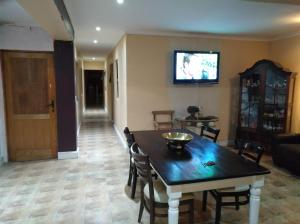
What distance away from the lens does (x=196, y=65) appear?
15.7 ft

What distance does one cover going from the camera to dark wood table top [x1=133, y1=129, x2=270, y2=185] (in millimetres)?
1878

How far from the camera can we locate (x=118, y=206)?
2.76 metres

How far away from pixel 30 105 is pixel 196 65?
3.32m

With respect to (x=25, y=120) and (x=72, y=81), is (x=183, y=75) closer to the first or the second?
(x=72, y=81)

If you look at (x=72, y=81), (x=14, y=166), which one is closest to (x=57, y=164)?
(x=14, y=166)

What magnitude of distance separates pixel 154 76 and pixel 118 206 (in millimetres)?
2749

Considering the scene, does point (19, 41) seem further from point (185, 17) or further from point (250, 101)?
point (250, 101)

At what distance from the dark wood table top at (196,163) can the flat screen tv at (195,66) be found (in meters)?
2.18

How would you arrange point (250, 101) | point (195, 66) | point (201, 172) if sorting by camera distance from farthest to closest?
point (250, 101) → point (195, 66) → point (201, 172)

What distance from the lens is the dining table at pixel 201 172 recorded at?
6.02 ft

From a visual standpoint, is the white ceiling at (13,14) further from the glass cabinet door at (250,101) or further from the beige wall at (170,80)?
the glass cabinet door at (250,101)

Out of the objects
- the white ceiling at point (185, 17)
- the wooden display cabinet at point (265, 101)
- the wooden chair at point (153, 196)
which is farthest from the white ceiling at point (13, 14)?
the wooden display cabinet at point (265, 101)

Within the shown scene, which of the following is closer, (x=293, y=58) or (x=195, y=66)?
(x=293, y=58)

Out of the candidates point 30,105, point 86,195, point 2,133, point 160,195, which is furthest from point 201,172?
point 2,133
